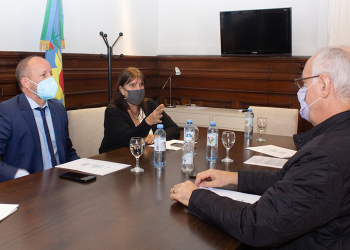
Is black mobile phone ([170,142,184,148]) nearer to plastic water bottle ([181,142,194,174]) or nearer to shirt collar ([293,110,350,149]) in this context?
plastic water bottle ([181,142,194,174])

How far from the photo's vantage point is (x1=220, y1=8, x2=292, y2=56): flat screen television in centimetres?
485

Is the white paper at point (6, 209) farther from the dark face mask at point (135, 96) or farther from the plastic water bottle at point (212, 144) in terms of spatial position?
the dark face mask at point (135, 96)

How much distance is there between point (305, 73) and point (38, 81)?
6.23 ft

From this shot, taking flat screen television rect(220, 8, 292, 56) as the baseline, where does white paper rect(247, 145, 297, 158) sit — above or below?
below

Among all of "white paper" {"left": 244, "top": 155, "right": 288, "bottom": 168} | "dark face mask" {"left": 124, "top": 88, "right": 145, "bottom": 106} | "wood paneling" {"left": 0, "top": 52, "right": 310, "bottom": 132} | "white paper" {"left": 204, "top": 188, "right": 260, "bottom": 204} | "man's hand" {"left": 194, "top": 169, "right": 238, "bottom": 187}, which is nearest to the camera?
"white paper" {"left": 204, "top": 188, "right": 260, "bottom": 204}

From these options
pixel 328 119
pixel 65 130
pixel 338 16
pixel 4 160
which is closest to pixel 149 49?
pixel 338 16

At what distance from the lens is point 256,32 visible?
5066mm

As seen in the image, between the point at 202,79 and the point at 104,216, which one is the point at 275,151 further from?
the point at 202,79

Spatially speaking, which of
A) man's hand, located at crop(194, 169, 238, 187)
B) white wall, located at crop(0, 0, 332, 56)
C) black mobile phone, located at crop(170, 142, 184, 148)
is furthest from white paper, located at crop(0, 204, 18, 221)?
white wall, located at crop(0, 0, 332, 56)

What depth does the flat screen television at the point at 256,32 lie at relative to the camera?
4852 millimetres

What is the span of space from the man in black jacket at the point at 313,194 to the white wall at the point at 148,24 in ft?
10.8

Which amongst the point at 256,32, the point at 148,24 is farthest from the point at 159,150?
the point at 148,24

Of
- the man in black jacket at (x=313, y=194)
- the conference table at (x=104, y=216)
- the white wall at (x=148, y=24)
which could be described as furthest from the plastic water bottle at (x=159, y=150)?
the white wall at (x=148, y=24)

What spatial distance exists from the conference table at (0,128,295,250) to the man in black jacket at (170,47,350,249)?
80 millimetres
